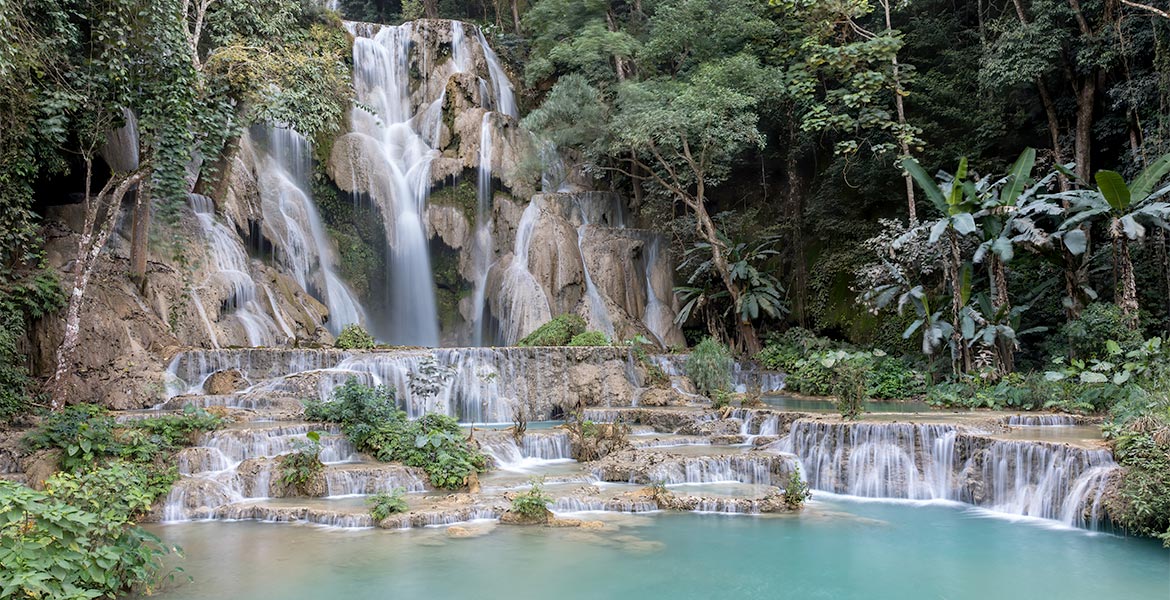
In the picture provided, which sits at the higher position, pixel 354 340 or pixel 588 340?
pixel 354 340

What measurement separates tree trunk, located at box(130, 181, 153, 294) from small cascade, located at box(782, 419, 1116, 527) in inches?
462

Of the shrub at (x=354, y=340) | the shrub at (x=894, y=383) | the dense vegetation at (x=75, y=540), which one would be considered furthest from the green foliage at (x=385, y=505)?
the shrub at (x=894, y=383)

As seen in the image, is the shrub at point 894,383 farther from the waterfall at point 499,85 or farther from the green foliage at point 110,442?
the waterfall at point 499,85

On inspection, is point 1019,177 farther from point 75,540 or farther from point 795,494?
point 75,540

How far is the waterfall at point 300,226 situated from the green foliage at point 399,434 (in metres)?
8.42

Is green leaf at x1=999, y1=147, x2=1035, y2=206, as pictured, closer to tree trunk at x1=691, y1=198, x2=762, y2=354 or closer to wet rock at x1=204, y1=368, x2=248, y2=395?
tree trunk at x1=691, y1=198, x2=762, y2=354

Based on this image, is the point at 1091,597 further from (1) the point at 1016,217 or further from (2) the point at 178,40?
(2) the point at 178,40

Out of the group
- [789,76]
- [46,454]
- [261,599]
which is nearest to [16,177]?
[46,454]

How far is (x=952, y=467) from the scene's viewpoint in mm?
9586

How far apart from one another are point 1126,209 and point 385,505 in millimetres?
12205

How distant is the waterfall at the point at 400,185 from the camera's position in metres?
21.0

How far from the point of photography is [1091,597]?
20.7ft

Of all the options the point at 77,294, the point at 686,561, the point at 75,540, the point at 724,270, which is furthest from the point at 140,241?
the point at 724,270

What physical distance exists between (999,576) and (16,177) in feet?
46.0
